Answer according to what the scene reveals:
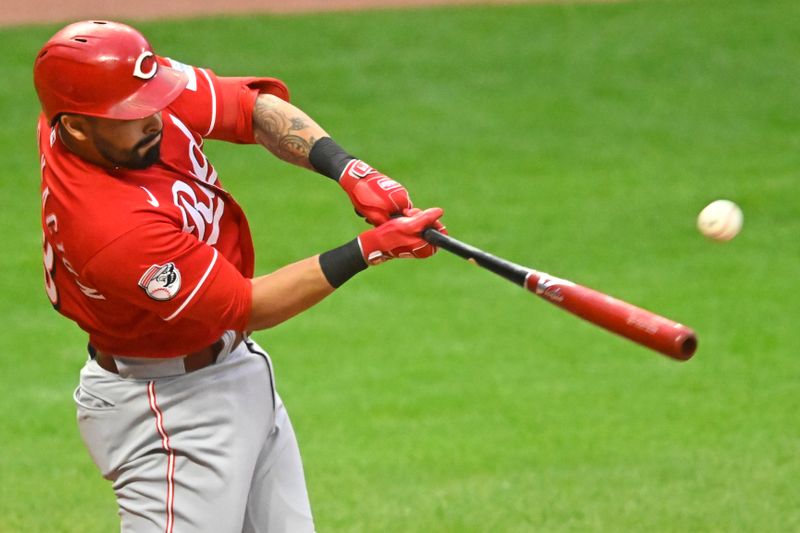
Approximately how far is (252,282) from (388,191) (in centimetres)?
54

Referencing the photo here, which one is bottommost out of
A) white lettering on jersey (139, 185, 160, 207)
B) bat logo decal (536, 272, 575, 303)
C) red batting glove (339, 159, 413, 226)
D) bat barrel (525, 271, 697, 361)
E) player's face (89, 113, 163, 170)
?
white lettering on jersey (139, 185, 160, 207)

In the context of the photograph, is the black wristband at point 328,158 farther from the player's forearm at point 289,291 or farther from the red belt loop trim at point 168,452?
the red belt loop trim at point 168,452

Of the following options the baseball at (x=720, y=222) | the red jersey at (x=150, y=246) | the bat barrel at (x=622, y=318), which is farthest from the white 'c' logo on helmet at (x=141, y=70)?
the baseball at (x=720, y=222)

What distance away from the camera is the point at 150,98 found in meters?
4.04

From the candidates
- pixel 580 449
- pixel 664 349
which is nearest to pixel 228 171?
pixel 580 449

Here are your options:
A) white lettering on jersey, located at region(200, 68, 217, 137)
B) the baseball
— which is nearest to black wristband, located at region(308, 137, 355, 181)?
white lettering on jersey, located at region(200, 68, 217, 137)

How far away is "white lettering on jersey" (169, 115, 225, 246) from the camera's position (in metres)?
4.23

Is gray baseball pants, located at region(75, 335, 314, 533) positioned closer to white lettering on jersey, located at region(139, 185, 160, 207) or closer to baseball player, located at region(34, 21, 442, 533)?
baseball player, located at region(34, 21, 442, 533)

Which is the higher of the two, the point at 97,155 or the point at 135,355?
the point at 97,155

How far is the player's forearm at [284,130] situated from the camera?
4.79 m

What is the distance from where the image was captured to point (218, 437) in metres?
4.39

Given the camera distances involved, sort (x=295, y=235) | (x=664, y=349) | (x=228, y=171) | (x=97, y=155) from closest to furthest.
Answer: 1. (x=664, y=349)
2. (x=97, y=155)
3. (x=295, y=235)
4. (x=228, y=171)

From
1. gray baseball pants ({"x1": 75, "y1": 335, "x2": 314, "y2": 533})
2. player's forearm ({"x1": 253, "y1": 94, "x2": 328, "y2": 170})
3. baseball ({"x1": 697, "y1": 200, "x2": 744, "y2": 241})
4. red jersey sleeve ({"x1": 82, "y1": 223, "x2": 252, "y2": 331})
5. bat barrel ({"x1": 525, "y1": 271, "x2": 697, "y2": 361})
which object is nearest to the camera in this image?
bat barrel ({"x1": 525, "y1": 271, "x2": 697, "y2": 361})

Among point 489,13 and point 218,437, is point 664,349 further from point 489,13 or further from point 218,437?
point 489,13
